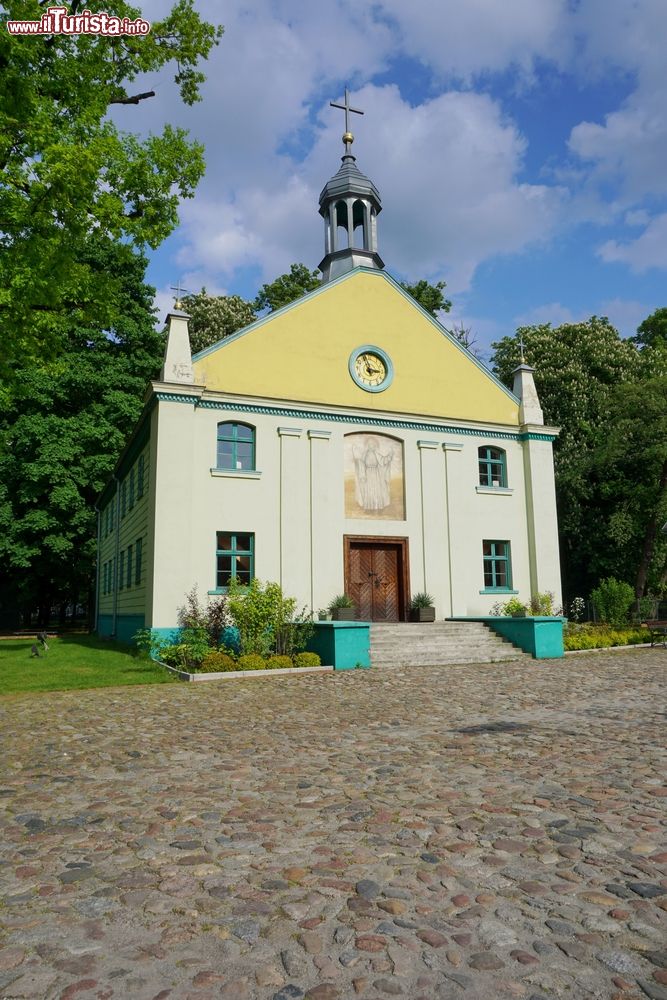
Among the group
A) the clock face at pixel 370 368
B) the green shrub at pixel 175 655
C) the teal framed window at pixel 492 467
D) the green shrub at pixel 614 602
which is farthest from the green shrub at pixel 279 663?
the green shrub at pixel 614 602

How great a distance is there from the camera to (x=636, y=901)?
3459mm

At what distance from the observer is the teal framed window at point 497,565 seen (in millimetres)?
20906

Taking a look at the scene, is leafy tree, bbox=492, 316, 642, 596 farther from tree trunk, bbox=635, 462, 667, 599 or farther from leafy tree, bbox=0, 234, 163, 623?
leafy tree, bbox=0, 234, 163, 623

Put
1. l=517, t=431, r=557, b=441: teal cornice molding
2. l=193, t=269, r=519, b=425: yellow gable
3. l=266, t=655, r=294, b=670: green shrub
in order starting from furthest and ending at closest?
1. l=517, t=431, r=557, b=441: teal cornice molding
2. l=193, t=269, r=519, b=425: yellow gable
3. l=266, t=655, r=294, b=670: green shrub

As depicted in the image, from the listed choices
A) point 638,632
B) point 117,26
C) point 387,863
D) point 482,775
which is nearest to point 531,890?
point 387,863

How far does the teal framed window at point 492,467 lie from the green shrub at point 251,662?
9.87 m

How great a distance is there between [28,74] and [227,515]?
1010cm

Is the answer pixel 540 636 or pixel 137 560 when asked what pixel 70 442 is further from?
pixel 540 636

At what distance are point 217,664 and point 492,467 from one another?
37.6 feet

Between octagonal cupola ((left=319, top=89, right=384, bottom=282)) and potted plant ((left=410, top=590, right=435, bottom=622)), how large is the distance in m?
11.3

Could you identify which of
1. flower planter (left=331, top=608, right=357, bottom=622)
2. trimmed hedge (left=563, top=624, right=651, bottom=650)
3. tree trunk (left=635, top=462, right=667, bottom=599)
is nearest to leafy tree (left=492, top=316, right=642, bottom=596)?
tree trunk (left=635, top=462, right=667, bottom=599)

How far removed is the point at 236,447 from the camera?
18.5 m

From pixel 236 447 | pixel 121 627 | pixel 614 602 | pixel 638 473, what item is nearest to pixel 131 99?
pixel 236 447

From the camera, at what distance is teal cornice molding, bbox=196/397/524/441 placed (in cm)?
1839
